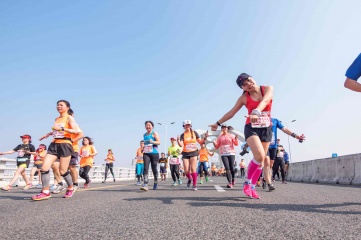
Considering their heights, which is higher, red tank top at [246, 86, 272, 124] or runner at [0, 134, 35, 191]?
red tank top at [246, 86, 272, 124]

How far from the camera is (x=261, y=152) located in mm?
4574

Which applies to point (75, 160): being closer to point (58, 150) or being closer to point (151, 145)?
point (151, 145)

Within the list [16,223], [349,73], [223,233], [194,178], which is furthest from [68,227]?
[194,178]

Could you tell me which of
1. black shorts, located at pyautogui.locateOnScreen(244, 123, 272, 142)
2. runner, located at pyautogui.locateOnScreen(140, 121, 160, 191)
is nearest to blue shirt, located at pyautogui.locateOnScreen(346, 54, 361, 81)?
black shorts, located at pyautogui.locateOnScreen(244, 123, 272, 142)

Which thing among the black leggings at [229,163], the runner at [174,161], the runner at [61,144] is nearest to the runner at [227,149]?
the black leggings at [229,163]

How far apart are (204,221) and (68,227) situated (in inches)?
50.3

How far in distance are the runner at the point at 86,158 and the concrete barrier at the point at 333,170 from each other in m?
9.66

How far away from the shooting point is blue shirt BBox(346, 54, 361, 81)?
3604mm

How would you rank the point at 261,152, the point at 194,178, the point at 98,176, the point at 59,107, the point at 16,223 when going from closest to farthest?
1. the point at 16,223
2. the point at 261,152
3. the point at 59,107
4. the point at 194,178
5. the point at 98,176

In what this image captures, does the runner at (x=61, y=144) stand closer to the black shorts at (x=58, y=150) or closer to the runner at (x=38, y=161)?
the black shorts at (x=58, y=150)

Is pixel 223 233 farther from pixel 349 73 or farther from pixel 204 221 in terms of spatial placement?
pixel 349 73

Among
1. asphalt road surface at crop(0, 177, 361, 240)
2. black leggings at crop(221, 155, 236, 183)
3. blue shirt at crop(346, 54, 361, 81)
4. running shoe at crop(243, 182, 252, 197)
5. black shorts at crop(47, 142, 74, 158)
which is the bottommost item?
asphalt road surface at crop(0, 177, 361, 240)

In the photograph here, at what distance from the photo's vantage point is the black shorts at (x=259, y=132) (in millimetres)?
4715

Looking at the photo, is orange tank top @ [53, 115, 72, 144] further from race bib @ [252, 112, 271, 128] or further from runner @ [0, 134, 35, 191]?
runner @ [0, 134, 35, 191]
